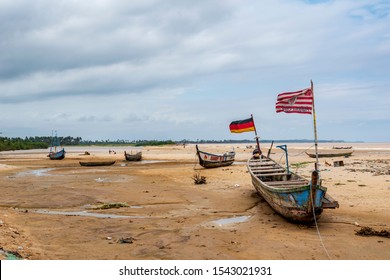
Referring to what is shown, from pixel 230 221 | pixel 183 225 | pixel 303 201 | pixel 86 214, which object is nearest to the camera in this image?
pixel 303 201

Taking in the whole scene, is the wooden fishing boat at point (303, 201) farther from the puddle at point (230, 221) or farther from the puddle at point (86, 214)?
the puddle at point (86, 214)

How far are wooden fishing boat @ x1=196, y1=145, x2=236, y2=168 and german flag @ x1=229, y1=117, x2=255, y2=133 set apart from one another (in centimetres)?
840

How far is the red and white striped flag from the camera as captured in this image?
12266 millimetres

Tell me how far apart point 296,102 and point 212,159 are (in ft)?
63.1

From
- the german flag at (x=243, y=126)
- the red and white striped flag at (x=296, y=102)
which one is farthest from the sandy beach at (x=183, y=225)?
the german flag at (x=243, y=126)

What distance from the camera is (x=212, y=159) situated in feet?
103

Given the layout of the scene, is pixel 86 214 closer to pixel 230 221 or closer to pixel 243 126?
pixel 230 221

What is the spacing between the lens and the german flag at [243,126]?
21.7 metres

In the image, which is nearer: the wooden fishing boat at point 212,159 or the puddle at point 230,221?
the puddle at point 230,221

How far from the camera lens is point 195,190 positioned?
62.5 ft

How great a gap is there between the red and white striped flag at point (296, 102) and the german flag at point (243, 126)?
28.2ft

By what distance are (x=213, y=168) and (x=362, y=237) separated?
21934 millimetres

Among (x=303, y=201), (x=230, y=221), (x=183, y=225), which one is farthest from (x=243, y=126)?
(x=303, y=201)
